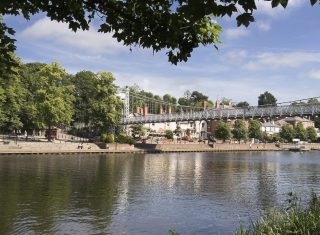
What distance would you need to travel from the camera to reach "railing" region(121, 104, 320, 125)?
73.3 m

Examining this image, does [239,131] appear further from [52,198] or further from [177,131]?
[52,198]

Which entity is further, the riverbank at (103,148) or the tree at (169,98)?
the tree at (169,98)

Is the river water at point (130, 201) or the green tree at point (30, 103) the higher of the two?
the green tree at point (30, 103)

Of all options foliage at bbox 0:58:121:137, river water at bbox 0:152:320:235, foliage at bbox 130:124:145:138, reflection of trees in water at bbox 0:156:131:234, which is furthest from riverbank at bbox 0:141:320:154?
reflection of trees in water at bbox 0:156:131:234

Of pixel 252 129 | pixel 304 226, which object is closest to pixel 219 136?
pixel 252 129

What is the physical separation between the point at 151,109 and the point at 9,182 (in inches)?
4972

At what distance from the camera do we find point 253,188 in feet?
116

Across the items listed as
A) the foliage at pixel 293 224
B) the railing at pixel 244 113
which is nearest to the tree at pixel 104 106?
the railing at pixel 244 113

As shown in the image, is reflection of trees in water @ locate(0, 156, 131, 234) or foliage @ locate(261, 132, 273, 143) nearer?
reflection of trees in water @ locate(0, 156, 131, 234)

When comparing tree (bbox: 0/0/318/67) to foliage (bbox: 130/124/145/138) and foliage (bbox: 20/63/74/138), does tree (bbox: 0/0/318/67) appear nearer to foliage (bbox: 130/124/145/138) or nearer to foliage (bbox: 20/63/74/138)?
foliage (bbox: 20/63/74/138)

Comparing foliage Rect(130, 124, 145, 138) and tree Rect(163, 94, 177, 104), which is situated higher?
tree Rect(163, 94, 177, 104)

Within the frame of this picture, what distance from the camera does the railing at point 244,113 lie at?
241 ft

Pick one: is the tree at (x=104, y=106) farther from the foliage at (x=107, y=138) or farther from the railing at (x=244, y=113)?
the railing at (x=244, y=113)

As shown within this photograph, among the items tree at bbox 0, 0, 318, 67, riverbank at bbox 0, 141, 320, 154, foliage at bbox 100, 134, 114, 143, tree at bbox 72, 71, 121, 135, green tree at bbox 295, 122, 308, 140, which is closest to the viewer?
tree at bbox 0, 0, 318, 67
